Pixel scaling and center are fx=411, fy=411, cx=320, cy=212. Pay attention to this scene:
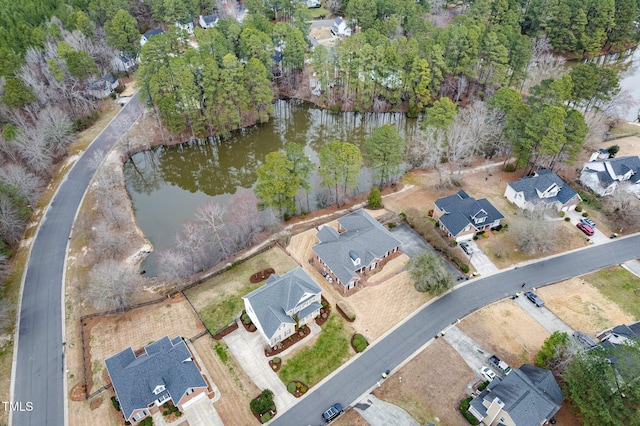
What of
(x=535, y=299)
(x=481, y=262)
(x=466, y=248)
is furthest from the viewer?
(x=466, y=248)

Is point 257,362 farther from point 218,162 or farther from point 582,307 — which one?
point 218,162

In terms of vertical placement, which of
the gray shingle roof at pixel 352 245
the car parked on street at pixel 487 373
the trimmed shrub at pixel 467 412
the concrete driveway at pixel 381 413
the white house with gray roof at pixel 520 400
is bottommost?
the concrete driveway at pixel 381 413

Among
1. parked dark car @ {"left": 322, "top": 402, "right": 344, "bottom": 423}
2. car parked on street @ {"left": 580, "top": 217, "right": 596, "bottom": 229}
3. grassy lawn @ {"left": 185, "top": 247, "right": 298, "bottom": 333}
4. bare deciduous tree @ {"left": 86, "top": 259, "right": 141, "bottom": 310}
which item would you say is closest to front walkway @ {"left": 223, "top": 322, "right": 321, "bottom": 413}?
grassy lawn @ {"left": 185, "top": 247, "right": 298, "bottom": 333}

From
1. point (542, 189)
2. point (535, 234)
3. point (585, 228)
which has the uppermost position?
point (542, 189)

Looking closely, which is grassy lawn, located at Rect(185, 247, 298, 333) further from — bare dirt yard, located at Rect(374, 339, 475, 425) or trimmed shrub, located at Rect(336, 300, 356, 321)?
bare dirt yard, located at Rect(374, 339, 475, 425)

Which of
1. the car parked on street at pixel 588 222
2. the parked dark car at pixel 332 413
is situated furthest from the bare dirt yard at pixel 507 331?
the car parked on street at pixel 588 222

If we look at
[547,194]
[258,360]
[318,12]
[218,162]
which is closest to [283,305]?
[258,360]

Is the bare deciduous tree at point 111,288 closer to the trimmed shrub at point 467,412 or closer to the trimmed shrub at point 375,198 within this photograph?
the trimmed shrub at point 375,198
